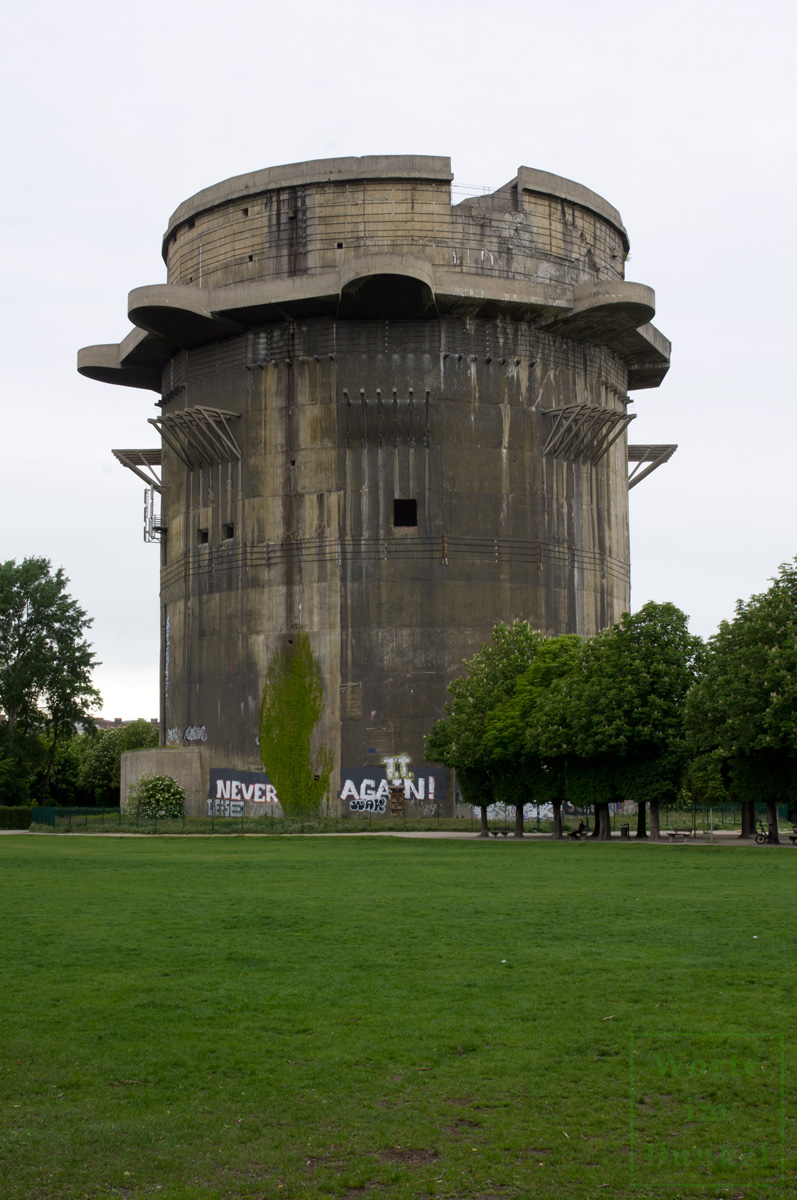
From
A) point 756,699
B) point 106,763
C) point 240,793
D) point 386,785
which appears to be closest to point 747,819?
point 756,699

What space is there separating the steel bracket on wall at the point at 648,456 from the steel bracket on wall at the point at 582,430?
10.4m

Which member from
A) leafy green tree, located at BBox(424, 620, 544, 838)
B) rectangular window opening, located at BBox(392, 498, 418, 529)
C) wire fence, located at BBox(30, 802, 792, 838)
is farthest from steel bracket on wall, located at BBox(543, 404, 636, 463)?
wire fence, located at BBox(30, 802, 792, 838)

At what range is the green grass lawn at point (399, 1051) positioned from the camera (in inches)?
342

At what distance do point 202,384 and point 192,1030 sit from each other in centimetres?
6284

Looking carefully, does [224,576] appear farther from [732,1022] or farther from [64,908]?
[732,1022]

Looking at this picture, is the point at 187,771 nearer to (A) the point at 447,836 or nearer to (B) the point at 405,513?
(B) the point at 405,513

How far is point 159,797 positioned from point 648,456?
38884mm

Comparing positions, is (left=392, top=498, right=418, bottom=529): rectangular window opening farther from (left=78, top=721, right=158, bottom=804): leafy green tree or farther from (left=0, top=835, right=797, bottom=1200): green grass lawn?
(left=0, top=835, right=797, bottom=1200): green grass lawn

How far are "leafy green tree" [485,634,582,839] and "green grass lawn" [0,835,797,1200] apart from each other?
2804cm

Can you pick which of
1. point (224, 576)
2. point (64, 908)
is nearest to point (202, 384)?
point (224, 576)

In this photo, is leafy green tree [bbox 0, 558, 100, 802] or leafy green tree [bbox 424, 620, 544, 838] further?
leafy green tree [bbox 0, 558, 100, 802]

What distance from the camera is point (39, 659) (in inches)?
3300

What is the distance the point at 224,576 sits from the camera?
229 feet

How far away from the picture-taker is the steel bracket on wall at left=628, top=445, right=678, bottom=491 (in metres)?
83.1
